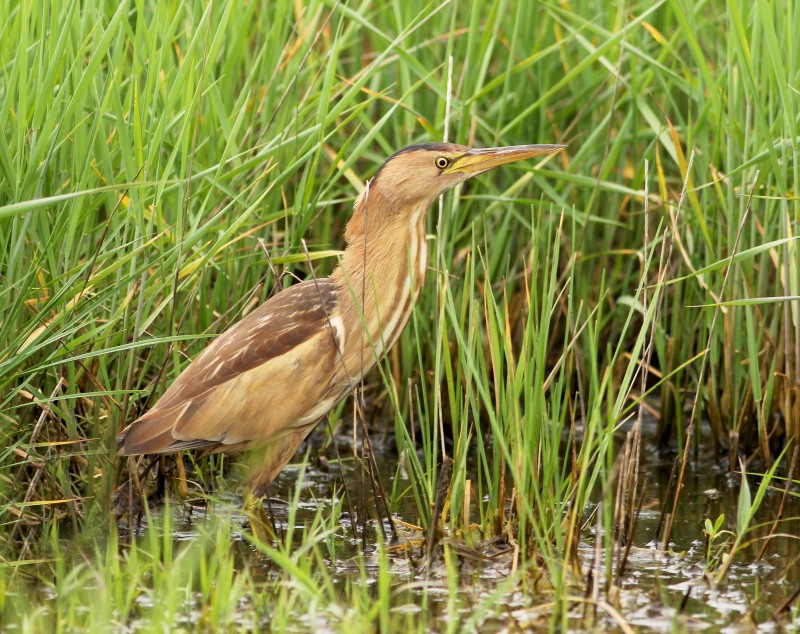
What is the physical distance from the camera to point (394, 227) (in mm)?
3383

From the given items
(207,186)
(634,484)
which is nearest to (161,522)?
(207,186)

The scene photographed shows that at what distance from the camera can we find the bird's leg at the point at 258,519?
3072mm

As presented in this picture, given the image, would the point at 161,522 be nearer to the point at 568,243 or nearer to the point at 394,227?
the point at 394,227

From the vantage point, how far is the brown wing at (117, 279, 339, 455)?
302 centimetres

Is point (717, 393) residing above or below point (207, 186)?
below

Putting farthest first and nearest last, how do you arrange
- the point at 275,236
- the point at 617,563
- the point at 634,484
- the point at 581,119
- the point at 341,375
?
the point at 581,119 < the point at 275,236 < the point at 341,375 < the point at 634,484 < the point at 617,563

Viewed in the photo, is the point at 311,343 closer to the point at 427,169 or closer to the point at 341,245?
the point at 427,169

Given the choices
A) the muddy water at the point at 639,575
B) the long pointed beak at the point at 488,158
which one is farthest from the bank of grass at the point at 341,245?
the long pointed beak at the point at 488,158

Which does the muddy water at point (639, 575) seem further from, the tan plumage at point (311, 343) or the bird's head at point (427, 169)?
the bird's head at point (427, 169)

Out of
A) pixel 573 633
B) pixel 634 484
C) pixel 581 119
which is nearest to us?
pixel 573 633

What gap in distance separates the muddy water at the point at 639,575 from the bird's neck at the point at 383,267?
47 cm

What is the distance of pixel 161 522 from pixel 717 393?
1701mm

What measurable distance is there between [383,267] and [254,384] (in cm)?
52

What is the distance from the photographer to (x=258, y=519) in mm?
3113
